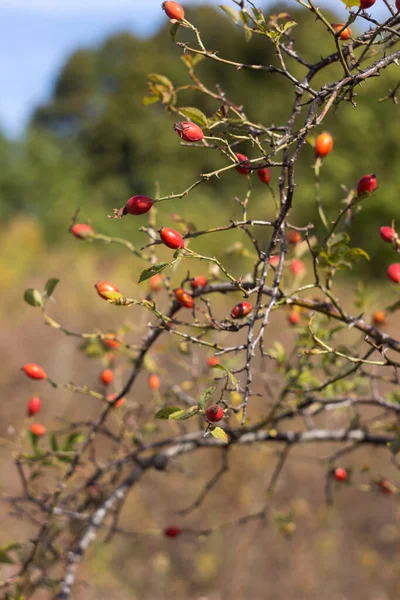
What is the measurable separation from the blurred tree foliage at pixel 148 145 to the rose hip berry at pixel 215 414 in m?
5.90

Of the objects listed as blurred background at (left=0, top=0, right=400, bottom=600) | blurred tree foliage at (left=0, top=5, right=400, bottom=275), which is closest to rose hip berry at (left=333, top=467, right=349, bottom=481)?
blurred background at (left=0, top=0, right=400, bottom=600)

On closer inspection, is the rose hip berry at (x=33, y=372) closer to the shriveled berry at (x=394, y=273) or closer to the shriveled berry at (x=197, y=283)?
the shriveled berry at (x=197, y=283)

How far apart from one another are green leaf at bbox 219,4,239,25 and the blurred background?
0.15 m

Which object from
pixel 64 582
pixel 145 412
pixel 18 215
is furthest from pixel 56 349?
pixel 18 215

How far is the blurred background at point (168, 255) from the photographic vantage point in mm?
2719

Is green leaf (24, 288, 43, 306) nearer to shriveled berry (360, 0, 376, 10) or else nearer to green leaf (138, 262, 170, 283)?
green leaf (138, 262, 170, 283)

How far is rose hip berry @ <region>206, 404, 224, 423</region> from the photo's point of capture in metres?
0.44

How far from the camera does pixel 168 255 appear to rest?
4.98m

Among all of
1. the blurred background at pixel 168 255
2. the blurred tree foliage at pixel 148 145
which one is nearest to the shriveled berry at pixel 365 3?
the blurred background at pixel 168 255

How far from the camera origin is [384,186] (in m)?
5.91

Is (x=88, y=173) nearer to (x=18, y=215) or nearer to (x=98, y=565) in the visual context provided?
(x=18, y=215)

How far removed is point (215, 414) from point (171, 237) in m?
0.14

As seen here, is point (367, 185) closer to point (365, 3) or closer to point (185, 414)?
point (365, 3)

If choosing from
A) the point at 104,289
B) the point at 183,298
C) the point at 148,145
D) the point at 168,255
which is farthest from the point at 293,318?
the point at 148,145
